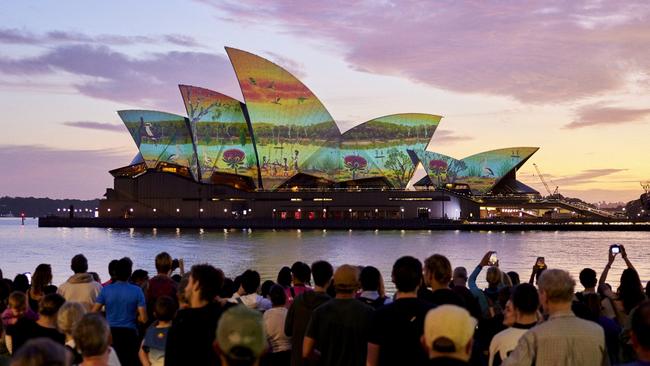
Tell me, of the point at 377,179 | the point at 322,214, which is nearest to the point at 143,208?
the point at 322,214

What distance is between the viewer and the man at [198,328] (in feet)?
16.1

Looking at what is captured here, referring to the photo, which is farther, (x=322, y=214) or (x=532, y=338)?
(x=322, y=214)

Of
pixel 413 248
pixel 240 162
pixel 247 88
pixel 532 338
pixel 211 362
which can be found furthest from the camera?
pixel 240 162

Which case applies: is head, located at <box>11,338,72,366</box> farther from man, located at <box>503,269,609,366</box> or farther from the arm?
man, located at <box>503,269,609,366</box>

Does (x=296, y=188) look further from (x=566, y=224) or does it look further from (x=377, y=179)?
(x=566, y=224)

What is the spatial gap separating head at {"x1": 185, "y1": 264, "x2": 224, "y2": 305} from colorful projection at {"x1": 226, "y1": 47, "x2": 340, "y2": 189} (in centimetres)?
7407

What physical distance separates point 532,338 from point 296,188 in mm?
87870

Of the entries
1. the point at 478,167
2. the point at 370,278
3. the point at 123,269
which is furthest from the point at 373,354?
the point at 478,167

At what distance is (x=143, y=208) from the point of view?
9150cm

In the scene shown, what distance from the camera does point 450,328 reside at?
3.65 m

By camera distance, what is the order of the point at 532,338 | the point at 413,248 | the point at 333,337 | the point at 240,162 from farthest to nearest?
the point at 240,162
the point at 413,248
the point at 333,337
the point at 532,338

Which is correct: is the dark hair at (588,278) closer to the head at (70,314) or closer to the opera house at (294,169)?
the head at (70,314)

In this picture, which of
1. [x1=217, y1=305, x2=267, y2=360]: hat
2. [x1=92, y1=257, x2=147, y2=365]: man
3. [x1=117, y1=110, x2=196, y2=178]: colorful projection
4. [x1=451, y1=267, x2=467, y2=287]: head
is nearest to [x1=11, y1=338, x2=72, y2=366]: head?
[x1=217, y1=305, x2=267, y2=360]: hat

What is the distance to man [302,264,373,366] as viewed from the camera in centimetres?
535
